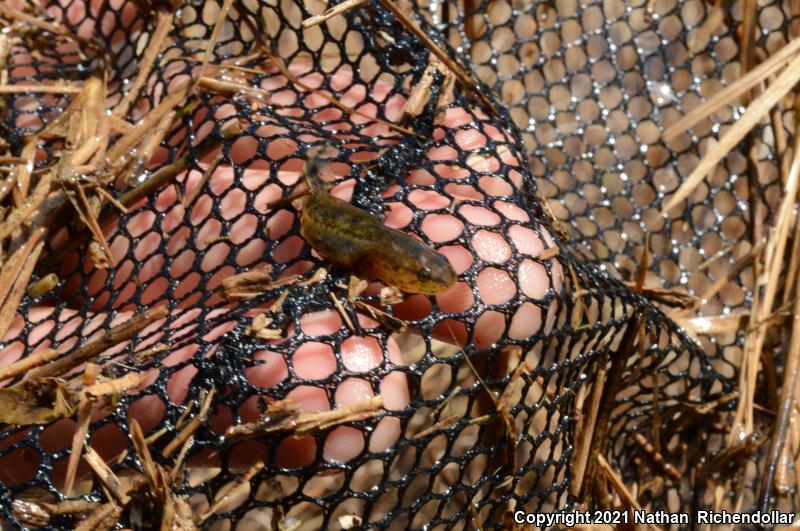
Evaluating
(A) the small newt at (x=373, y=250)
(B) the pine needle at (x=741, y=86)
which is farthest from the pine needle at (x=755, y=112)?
(A) the small newt at (x=373, y=250)

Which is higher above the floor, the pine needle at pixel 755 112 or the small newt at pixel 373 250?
the pine needle at pixel 755 112

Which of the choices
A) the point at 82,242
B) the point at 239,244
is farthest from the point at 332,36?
the point at 82,242

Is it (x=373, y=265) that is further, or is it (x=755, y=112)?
(x=755, y=112)

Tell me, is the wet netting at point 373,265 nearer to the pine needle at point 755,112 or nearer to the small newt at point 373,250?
the small newt at point 373,250

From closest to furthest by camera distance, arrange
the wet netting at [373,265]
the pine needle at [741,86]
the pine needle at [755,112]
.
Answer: the wet netting at [373,265], the pine needle at [741,86], the pine needle at [755,112]

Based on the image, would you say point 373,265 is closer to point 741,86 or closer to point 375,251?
point 375,251

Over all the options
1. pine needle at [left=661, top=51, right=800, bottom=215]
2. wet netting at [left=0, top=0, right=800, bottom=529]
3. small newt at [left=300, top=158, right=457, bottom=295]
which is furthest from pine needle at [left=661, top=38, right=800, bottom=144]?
small newt at [left=300, top=158, right=457, bottom=295]

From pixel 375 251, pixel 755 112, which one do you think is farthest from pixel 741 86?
pixel 375 251

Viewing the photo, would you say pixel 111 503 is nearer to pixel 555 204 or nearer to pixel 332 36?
pixel 332 36

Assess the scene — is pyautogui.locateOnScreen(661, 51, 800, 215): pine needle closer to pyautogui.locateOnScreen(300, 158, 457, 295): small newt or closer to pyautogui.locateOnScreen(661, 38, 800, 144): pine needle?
pyautogui.locateOnScreen(661, 38, 800, 144): pine needle
